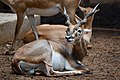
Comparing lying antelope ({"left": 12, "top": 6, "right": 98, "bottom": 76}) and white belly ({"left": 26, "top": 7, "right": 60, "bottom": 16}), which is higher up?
white belly ({"left": 26, "top": 7, "right": 60, "bottom": 16})

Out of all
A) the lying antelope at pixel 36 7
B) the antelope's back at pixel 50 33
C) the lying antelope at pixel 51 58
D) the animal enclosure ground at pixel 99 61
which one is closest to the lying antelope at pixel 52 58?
the lying antelope at pixel 51 58

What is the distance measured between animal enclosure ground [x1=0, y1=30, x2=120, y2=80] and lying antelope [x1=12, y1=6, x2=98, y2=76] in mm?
121

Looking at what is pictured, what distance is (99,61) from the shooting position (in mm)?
7535

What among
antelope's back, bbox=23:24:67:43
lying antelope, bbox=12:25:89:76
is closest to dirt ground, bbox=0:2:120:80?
lying antelope, bbox=12:25:89:76

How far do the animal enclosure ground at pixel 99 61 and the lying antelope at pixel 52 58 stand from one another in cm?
12

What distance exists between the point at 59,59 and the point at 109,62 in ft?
4.51

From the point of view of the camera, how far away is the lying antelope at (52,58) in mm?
6234

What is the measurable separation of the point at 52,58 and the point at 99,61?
1445 millimetres

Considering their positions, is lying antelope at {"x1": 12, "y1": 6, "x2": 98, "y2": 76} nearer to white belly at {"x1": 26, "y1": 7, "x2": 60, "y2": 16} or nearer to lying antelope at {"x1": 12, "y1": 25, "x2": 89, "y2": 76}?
lying antelope at {"x1": 12, "y1": 25, "x2": 89, "y2": 76}

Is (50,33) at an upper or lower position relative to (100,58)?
upper

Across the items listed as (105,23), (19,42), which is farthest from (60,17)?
(19,42)

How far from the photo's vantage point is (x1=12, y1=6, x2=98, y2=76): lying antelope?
6234 mm

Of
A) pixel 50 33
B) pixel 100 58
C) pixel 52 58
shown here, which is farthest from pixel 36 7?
pixel 52 58

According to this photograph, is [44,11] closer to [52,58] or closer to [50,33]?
[50,33]
